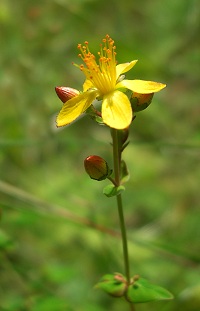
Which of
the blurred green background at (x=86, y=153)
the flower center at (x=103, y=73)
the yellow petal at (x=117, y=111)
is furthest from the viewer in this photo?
the blurred green background at (x=86, y=153)

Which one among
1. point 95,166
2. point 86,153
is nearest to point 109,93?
point 95,166

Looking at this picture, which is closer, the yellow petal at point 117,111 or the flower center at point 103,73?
the yellow petal at point 117,111

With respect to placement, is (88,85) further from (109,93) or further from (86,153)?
(86,153)

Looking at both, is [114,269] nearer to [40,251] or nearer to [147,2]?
[40,251]

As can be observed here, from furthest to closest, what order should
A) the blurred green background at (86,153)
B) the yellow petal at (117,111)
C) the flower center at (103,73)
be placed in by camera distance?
the blurred green background at (86,153) < the flower center at (103,73) < the yellow petal at (117,111)

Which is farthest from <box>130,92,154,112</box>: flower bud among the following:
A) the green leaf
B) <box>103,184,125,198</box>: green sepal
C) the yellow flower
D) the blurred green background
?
the blurred green background

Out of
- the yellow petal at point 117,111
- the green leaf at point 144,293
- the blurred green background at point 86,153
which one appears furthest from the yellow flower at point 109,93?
the blurred green background at point 86,153

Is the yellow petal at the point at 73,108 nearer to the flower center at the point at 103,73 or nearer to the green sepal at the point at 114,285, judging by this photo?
the flower center at the point at 103,73

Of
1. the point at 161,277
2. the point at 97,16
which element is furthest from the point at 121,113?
the point at 97,16

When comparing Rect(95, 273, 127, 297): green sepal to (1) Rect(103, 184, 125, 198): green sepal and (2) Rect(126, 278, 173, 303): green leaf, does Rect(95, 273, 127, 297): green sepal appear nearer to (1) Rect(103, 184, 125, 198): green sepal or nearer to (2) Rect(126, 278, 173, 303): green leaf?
(2) Rect(126, 278, 173, 303): green leaf
